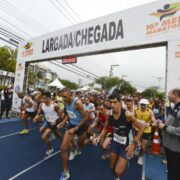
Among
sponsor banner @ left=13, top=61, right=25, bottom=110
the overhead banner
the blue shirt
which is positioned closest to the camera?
the blue shirt

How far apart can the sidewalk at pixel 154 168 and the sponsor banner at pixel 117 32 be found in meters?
3.92

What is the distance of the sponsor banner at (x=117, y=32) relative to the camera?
6.52 meters

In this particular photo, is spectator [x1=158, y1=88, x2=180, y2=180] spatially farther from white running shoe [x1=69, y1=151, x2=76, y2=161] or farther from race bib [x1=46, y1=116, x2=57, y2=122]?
race bib [x1=46, y1=116, x2=57, y2=122]

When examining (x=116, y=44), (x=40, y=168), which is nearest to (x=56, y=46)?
(x=116, y=44)

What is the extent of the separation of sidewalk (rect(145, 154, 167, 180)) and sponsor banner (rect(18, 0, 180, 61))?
3917mm

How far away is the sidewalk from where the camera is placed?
4.76 m

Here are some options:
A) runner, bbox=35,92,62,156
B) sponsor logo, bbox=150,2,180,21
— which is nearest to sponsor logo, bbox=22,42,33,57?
runner, bbox=35,92,62,156

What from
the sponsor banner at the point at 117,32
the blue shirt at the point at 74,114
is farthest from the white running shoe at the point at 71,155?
the sponsor banner at the point at 117,32

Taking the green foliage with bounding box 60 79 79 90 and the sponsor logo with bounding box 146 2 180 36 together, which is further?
the green foliage with bounding box 60 79 79 90

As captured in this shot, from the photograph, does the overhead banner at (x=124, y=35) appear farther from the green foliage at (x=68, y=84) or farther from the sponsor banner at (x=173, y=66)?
the green foliage at (x=68, y=84)

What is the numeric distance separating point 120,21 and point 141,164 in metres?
5.56

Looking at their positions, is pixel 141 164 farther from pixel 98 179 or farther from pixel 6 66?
pixel 6 66

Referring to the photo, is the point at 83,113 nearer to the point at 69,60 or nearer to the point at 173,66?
the point at 173,66

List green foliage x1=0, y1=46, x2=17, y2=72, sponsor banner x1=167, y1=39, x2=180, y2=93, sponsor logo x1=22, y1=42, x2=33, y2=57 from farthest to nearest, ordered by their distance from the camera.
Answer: green foliage x1=0, y1=46, x2=17, y2=72 → sponsor logo x1=22, y1=42, x2=33, y2=57 → sponsor banner x1=167, y1=39, x2=180, y2=93
